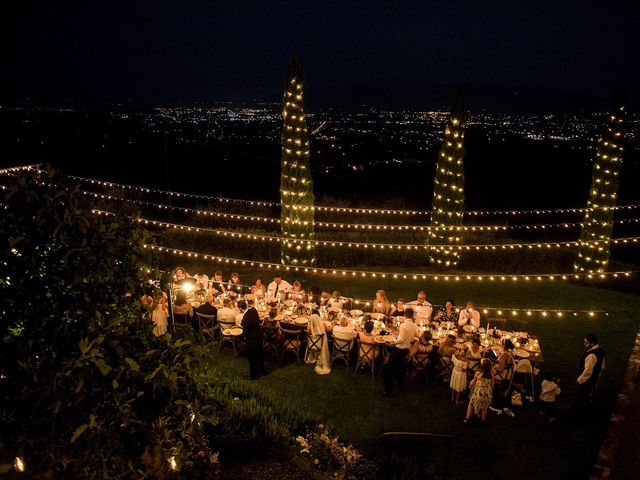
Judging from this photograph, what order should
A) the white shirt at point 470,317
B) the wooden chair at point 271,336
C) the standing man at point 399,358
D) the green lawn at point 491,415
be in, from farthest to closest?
the white shirt at point 470,317, the wooden chair at point 271,336, the standing man at point 399,358, the green lawn at point 491,415

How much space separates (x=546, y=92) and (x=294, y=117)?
54.3m

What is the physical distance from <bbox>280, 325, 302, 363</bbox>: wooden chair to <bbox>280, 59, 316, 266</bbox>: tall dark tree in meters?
5.50

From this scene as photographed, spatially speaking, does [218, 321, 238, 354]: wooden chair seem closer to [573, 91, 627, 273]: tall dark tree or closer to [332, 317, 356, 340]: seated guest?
[332, 317, 356, 340]: seated guest

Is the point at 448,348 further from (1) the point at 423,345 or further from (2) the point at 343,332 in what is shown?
(2) the point at 343,332

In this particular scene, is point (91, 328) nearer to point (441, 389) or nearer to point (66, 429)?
point (66, 429)

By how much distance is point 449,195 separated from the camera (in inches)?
591

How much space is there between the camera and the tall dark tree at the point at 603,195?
13.6 meters

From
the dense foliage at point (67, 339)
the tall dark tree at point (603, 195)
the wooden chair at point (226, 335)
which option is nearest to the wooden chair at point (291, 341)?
the wooden chair at point (226, 335)

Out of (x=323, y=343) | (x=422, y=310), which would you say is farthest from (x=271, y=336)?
(x=422, y=310)

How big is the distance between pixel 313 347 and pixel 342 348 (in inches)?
23.0

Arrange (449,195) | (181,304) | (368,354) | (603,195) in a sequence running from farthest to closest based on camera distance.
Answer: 1. (449,195)
2. (603,195)
3. (181,304)
4. (368,354)

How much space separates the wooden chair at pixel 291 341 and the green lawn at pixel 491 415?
0.92 ft

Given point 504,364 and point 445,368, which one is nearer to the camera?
point 504,364

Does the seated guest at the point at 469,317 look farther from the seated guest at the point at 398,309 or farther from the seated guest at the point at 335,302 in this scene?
the seated guest at the point at 335,302
